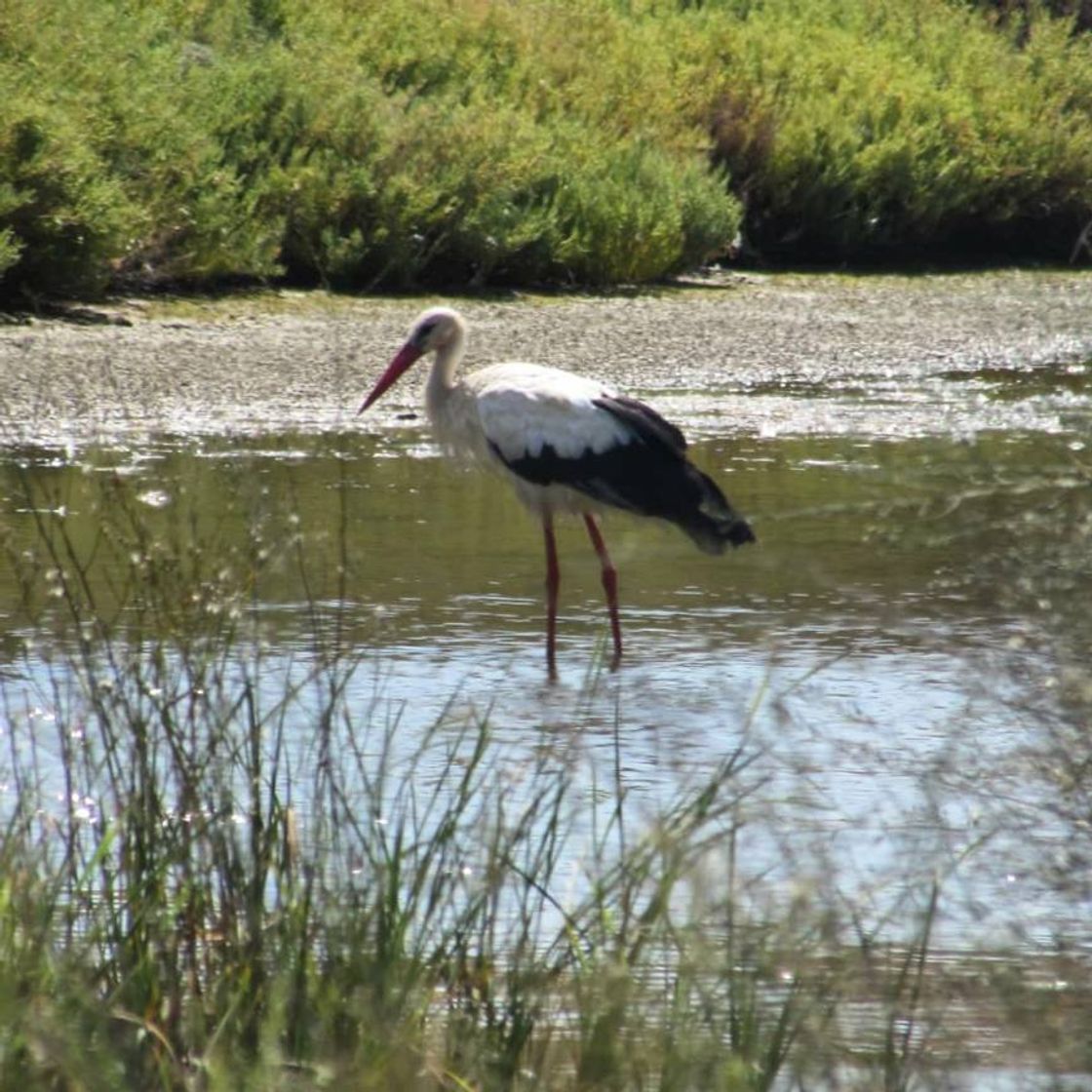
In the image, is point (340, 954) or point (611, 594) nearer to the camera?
point (340, 954)

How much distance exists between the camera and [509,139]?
16.6m

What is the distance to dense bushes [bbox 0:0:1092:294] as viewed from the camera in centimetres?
1423

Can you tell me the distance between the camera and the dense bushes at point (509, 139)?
46.7ft

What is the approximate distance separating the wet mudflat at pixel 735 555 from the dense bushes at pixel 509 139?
23.8 inches

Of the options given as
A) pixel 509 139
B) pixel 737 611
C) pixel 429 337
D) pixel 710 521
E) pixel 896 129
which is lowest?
pixel 737 611

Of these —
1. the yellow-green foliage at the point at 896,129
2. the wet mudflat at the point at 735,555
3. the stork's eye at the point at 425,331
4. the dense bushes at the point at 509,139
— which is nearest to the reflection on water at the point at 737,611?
the wet mudflat at the point at 735,555

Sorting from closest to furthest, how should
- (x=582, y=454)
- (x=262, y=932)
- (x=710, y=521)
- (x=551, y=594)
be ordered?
(x=262, y=932)
(x=551, y=594)
(x=710, y=521)
(x=582, y=454)

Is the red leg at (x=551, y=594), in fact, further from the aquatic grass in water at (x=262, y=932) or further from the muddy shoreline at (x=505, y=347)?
the aquatic grass in water at (x=262, y=932)

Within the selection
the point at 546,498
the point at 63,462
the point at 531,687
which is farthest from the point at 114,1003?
the point at 63,462

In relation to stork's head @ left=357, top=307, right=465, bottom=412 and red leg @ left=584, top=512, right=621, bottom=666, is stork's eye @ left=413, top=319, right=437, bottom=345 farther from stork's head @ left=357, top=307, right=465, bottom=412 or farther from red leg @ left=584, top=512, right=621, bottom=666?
red leg @ left=584, top=512, right=621, bottom=666

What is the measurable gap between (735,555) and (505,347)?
5.12 meters

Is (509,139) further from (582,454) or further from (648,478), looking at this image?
(648,478)

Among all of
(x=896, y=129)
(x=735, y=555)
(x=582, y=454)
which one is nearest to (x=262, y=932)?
(x=582, y=454)

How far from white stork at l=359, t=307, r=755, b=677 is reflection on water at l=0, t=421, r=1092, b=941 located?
264 mm
